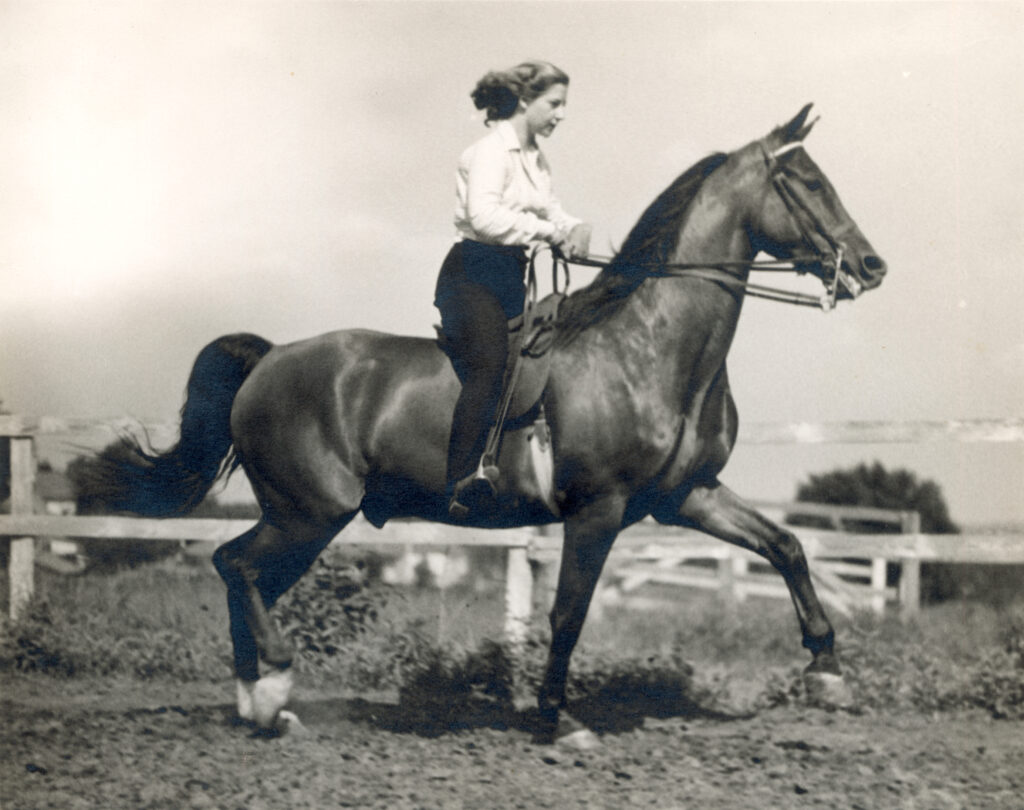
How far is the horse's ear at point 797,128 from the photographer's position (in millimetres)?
4969

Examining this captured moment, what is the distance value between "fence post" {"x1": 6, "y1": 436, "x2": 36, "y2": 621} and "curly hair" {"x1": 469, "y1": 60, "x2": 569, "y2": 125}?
5.07m

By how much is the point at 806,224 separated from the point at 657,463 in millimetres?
1323

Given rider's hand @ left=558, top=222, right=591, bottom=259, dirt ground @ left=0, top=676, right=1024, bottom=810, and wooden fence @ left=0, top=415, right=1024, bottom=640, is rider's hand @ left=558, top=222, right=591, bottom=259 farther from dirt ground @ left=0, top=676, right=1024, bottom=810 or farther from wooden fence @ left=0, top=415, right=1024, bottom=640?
wooden fence @ left=0, top=415, right=1024, bottom=640

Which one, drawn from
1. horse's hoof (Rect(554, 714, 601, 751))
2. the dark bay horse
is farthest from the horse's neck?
horse's hoof (Rect(554, 714, 601, 751))

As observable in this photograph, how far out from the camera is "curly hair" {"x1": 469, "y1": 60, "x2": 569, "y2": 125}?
497 centimetres

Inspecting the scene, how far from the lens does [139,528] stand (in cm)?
771

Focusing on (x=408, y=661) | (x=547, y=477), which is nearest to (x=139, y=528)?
(x=408, y=661)

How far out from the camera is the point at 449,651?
21.7 feet

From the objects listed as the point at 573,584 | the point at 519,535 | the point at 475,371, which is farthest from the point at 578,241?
the point at 519,535

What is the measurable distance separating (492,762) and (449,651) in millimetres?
2031

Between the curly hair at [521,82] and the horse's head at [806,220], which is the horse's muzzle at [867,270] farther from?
the curly hair at [521,82]

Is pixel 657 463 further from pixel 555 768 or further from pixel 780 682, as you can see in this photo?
pixel 780 682

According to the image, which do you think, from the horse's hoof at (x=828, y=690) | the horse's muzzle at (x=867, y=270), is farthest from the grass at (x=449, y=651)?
the horse's muzzle at (x=867, y=270)

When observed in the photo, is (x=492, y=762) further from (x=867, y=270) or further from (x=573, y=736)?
(x=867, y=270)
